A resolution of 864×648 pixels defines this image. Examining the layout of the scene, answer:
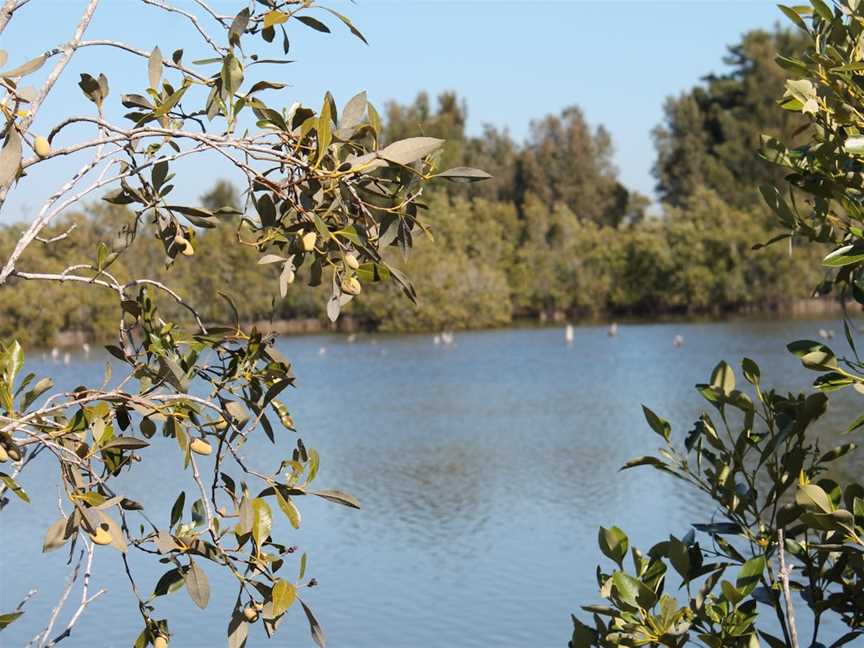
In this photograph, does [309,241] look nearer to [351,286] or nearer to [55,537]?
[351,286]

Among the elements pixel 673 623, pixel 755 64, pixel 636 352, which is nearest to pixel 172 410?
pixel 673 623

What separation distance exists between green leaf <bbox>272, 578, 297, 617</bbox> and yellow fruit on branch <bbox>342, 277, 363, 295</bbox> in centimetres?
42

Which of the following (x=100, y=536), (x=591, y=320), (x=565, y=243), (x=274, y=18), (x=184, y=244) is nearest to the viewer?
(x=100, y=536)

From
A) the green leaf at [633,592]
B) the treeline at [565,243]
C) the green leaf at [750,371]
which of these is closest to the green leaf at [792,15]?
the green leaf at [750,371]

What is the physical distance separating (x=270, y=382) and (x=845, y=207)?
99 centimetres

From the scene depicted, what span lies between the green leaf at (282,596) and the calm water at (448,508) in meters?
6.61

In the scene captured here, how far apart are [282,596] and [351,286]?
1.48 feet

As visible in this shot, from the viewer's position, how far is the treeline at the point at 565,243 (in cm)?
4659

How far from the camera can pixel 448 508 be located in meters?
12.7

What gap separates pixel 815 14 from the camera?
84.1 inches

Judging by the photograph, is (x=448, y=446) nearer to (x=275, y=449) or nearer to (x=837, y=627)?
(x=275, y=449)

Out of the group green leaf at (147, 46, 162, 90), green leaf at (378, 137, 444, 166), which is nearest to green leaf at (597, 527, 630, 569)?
green leaf at (378, 137, 444, 166)

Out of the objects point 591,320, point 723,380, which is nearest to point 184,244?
point 723,380

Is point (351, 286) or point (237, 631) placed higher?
point (351, 286)
